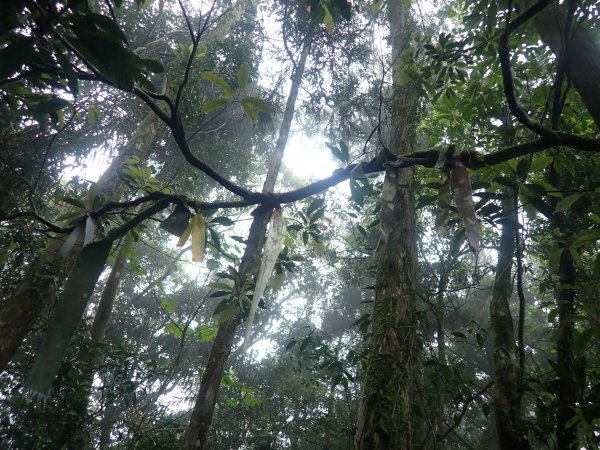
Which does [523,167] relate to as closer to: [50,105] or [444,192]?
[444,192]

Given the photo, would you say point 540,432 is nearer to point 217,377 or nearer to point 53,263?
point 217,377

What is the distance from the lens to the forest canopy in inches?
37.3

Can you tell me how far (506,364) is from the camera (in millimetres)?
2422

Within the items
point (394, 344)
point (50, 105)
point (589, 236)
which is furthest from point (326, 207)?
point (50, 105)

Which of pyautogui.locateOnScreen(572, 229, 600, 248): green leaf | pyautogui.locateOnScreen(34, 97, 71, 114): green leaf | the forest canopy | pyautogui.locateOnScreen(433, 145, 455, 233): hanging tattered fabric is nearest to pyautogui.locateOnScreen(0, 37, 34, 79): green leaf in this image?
the forest canopy

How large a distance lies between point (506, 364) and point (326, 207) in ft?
7.67

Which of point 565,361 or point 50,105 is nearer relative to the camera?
point 50,105

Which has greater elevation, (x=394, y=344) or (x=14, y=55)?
(x=394, y=344)

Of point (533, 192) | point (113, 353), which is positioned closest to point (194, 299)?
point (113, 353)

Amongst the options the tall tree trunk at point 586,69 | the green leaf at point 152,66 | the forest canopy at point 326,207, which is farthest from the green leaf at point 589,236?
the green leaf at point 152,66

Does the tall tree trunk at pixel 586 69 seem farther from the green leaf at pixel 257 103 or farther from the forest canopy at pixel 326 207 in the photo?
the green leaf at pixel 257 103

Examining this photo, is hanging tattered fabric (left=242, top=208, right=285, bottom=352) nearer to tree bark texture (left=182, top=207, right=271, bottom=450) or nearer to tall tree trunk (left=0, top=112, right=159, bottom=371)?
tree bark texture (left=182, top=207, right=271, bottom=450)

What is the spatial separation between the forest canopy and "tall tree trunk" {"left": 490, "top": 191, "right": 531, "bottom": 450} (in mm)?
12

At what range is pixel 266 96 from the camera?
5.89m
